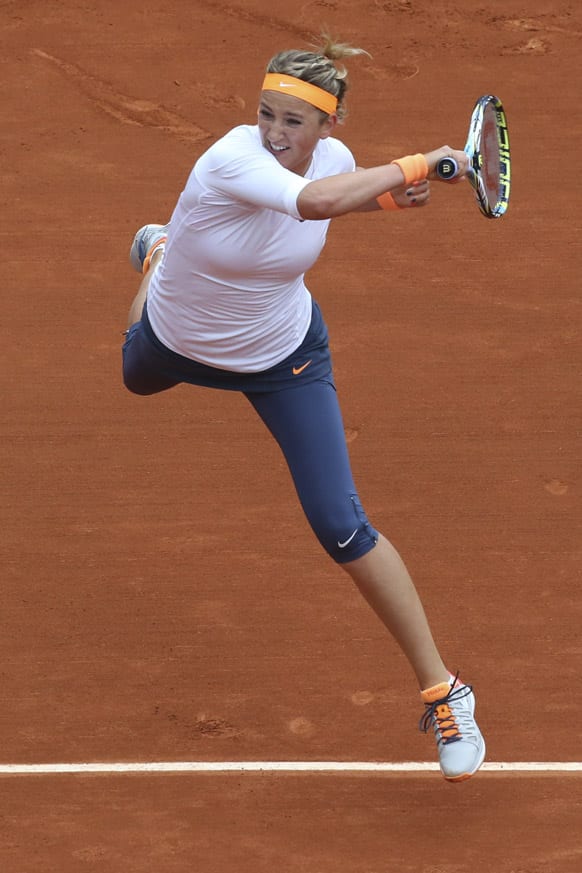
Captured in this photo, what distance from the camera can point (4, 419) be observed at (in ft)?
24.6

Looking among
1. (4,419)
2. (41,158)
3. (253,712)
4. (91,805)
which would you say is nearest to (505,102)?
(41,158)

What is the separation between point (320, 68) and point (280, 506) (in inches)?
97.3

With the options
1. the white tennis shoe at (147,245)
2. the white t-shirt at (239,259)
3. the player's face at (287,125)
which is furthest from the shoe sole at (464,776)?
the white tennis shoe at (147,245)

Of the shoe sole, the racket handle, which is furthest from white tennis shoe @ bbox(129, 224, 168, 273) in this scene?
the shoe sole

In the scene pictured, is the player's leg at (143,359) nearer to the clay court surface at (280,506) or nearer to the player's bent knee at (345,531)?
the player's bent knee at (345,531)

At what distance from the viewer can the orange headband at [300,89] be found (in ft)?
16.5

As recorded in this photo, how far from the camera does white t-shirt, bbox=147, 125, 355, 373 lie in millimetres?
4961

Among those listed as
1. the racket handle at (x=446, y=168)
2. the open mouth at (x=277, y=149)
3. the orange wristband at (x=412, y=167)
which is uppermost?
the orange wristband at (x=412, y=167)

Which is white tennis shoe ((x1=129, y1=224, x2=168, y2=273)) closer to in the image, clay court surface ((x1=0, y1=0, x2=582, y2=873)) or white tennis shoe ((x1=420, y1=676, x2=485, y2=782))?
clay court surface ((x1=0, y1=0, x2=582, y2=873))

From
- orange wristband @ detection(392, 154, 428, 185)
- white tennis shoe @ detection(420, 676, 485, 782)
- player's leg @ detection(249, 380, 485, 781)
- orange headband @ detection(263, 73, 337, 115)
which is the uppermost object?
orange headband @ detection(263, 73, 337, 115)

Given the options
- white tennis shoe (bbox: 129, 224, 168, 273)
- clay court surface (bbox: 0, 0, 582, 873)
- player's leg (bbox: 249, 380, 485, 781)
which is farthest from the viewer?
white tennis shoe (bbox: 129, 224, 168, 273)

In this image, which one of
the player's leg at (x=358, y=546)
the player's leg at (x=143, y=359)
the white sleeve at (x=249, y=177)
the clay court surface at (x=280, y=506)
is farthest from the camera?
the player's leg at (x=143, y=359)

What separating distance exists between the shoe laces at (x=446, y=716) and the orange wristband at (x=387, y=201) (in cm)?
175

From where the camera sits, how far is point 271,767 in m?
5.82
